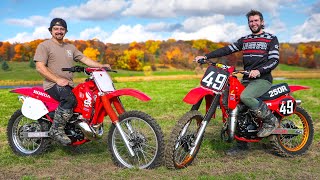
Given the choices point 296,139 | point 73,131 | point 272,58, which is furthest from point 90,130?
point 296,139

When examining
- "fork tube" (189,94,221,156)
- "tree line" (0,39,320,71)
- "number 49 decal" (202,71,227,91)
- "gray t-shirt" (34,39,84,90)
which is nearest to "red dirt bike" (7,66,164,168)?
"gray t-shirt" (34,39,84,90)

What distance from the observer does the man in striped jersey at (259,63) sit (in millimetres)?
6055

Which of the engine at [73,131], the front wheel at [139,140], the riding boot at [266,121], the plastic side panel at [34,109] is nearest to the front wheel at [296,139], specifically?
the riding boot at [266,121]

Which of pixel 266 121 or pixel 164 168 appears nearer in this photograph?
pixel 164 168

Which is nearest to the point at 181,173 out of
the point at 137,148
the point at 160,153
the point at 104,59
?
the point at 160,153

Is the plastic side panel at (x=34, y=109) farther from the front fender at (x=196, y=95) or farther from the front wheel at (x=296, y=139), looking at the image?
the front wheel at (x=296, y=139)

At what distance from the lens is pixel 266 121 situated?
6227mm

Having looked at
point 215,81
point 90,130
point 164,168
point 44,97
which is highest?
point 215,81

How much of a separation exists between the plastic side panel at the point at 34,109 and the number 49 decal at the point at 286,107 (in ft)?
13.1

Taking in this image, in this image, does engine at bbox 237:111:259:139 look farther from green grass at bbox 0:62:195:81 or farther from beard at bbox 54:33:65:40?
green grass at bbox 0:62:195:81

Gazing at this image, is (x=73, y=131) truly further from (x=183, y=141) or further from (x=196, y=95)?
(x=196, y=95)

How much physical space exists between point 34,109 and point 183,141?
8.63 feet

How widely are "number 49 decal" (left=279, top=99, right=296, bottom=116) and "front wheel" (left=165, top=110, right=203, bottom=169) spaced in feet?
4.97

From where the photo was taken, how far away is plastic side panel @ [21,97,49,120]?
20.9 feet
